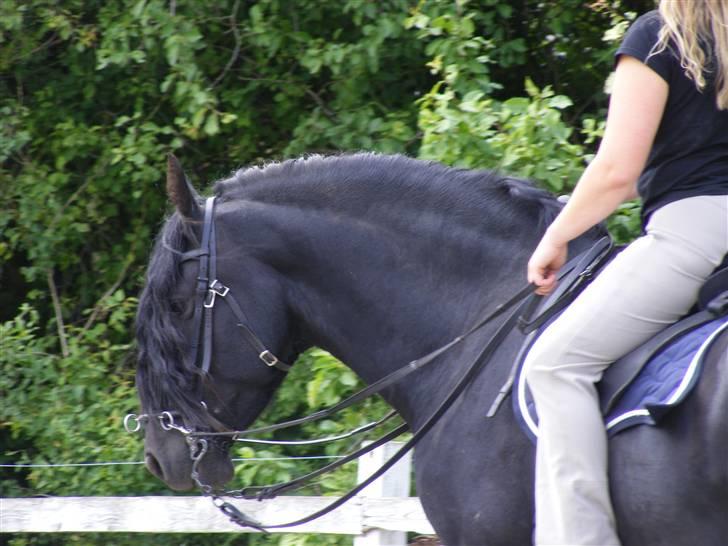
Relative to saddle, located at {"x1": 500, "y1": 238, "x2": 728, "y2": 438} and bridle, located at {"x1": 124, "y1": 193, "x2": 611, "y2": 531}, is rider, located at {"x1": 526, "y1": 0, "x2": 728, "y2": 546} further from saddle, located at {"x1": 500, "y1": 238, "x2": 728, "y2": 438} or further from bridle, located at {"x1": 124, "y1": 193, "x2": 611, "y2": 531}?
bridle, located at {"x1": 124, "y1": 193, "x2": 611, "y2": 531}

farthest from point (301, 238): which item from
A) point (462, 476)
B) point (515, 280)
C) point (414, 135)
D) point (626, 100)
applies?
point (414, 135)

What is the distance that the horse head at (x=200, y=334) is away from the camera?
3018mm

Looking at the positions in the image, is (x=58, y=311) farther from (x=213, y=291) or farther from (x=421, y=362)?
(x=421, y=362)

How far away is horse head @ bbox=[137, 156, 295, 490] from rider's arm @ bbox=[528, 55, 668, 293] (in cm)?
98

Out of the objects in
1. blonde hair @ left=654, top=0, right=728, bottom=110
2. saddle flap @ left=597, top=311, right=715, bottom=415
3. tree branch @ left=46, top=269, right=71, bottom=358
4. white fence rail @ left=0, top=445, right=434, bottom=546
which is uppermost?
blonde hair @ left=654, top=0, right=728, bottom=110

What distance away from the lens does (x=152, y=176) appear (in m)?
6.66

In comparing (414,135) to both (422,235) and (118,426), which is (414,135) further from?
(422,235)

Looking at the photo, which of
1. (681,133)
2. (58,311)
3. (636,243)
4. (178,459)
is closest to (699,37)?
(681,133)

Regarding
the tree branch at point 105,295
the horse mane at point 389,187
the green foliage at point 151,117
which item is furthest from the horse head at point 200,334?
the tree branch at point 105,295

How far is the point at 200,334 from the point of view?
3.02 meters

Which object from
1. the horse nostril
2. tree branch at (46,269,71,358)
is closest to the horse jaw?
the horse nostril

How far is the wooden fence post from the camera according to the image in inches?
161

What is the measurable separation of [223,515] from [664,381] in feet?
9.11

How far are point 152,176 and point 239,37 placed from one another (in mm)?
1089
